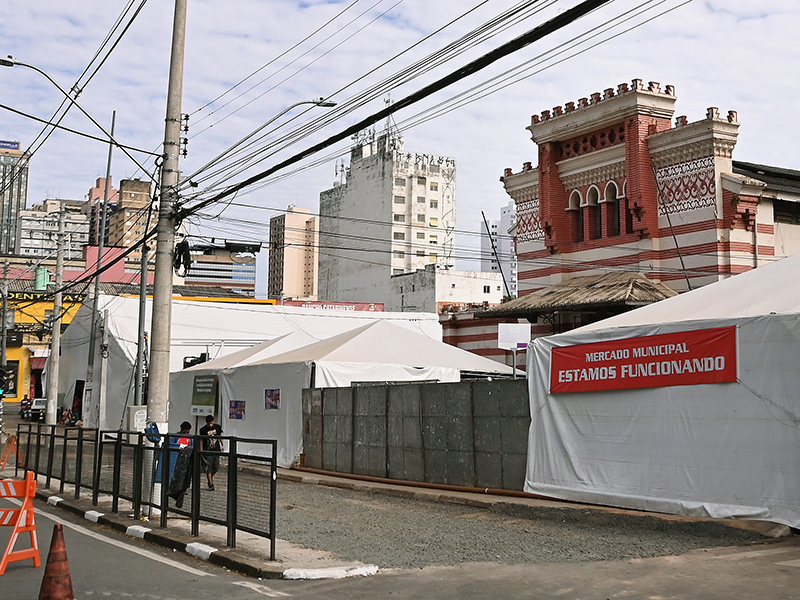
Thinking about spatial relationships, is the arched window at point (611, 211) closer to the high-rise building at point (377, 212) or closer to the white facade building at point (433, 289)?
the white facade building at point (433, 289)

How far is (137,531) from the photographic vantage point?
12.4 meters

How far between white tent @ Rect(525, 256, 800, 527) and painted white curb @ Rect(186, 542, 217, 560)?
20.3 ft

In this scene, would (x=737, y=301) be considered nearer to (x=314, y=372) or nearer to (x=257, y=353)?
(x=314, y=372)

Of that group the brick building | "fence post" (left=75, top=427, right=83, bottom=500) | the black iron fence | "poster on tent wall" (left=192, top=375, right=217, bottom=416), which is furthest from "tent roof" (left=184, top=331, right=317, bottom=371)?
"fence post" (left=75, top=427, right=83, bottom=500)

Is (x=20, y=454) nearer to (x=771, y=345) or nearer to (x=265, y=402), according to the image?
(x=265, y=402)

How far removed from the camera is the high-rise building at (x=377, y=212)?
101062mm

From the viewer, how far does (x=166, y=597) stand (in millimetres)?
8211

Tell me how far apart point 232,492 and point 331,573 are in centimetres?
220

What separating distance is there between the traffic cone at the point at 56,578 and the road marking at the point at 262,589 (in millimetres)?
1807

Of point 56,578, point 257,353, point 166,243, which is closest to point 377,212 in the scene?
point 257,353

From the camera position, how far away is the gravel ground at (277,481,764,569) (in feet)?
34.2

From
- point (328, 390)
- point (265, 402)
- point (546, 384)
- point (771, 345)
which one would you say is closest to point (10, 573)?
point (546, 384)

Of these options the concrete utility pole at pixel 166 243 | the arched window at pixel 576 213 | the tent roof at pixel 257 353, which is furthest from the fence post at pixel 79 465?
the arched window at pixel 576 213

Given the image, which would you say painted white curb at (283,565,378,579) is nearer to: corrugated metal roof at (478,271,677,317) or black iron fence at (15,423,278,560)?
black iron fence at (15,423,278,560)
